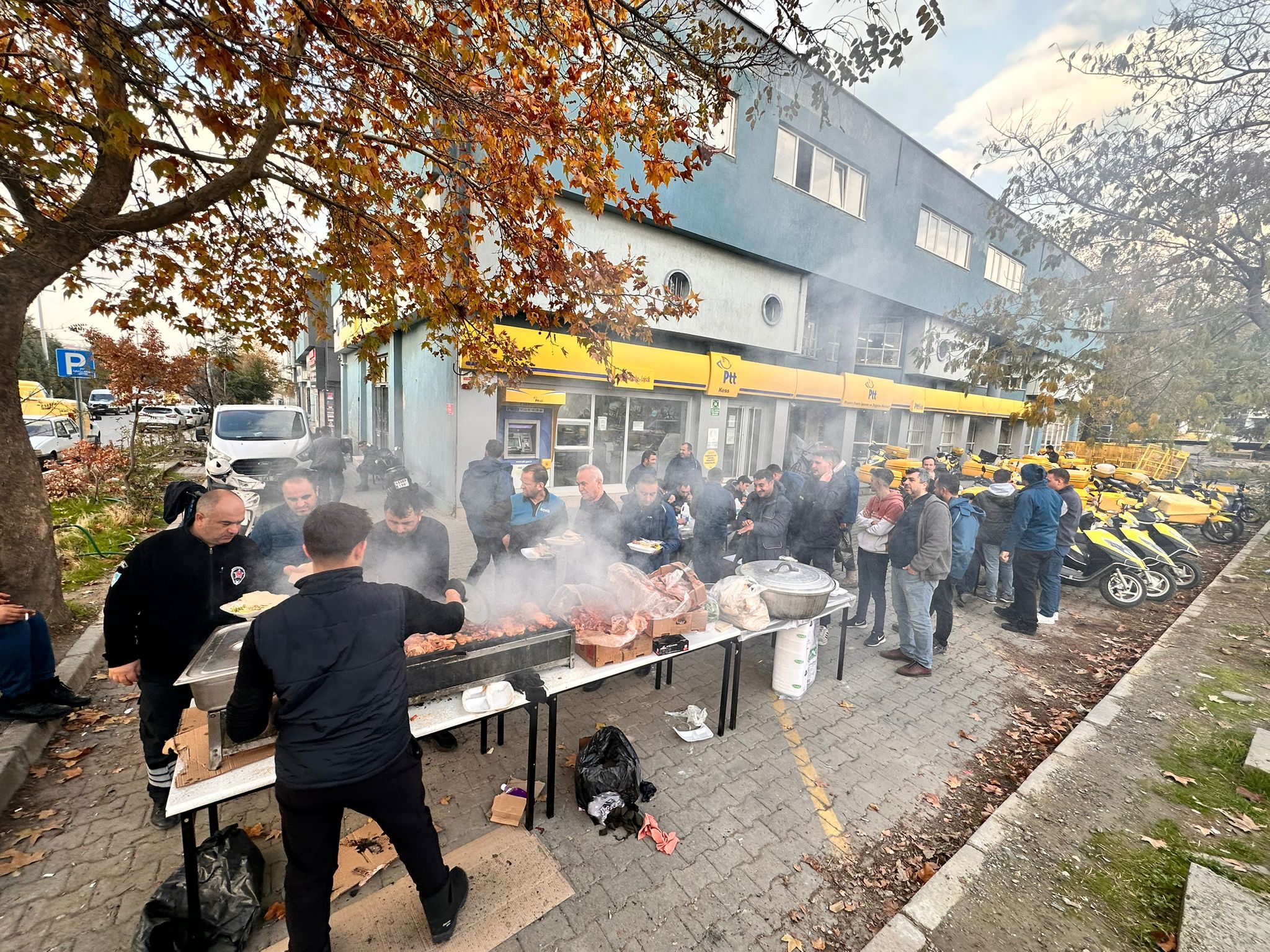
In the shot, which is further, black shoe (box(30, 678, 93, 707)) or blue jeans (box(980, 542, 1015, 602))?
blue jeans (box(980, 542, 1015, 602))

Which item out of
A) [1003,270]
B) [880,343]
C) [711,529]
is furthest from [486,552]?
[1003,270]

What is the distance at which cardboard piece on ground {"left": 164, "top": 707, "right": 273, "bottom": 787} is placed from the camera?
2.17 metres

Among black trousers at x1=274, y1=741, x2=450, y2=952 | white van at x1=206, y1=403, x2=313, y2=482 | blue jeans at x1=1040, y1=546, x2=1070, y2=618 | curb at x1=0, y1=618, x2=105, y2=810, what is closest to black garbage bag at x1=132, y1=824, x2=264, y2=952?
black trousers at x1=274, y1=741, x2=450, y2=952

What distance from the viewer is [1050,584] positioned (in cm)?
635

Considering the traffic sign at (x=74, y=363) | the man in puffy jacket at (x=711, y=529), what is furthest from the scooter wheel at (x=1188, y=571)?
the traffic sign at (x=74, y=363)

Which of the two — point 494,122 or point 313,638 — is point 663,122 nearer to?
point 494,122

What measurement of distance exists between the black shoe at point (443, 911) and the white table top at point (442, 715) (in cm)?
69

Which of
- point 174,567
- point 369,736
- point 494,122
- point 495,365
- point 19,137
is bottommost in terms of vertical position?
point 369,736

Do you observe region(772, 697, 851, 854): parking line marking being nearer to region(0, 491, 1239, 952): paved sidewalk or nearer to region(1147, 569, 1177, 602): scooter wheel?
region(0, 491, 1239, 952): paved sidewalk

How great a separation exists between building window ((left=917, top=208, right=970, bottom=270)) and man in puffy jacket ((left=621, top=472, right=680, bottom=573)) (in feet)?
54.7

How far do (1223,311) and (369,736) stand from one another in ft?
33.9

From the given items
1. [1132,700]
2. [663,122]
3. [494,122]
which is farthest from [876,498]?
[494,122]

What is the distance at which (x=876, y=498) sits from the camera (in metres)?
5.66

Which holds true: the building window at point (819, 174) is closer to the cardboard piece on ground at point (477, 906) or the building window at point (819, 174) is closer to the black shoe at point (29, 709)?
the cardboard piece on ground at point (477, 906)
